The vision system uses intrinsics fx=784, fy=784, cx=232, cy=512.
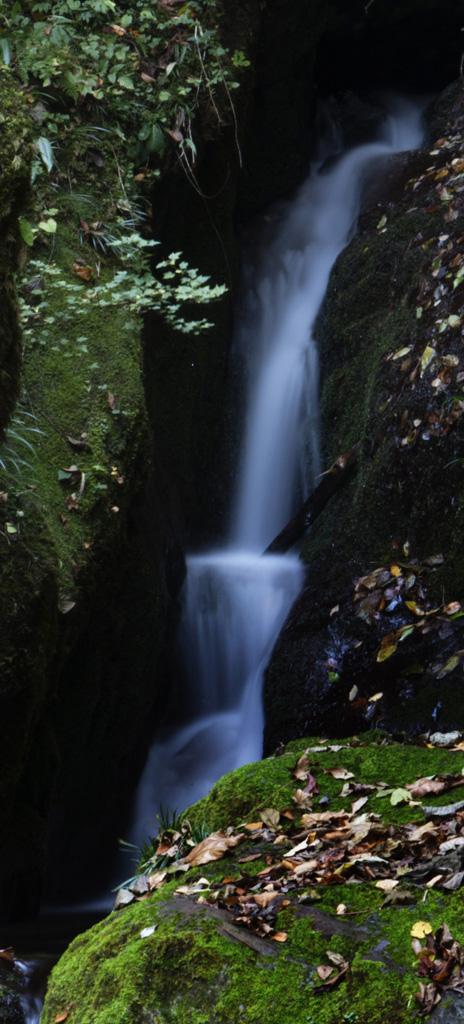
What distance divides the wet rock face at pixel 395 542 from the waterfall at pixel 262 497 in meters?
0.53

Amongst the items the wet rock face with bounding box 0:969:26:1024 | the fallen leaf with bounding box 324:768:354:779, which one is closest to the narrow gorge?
the wet rock face with bounding box 0:969:26:1024

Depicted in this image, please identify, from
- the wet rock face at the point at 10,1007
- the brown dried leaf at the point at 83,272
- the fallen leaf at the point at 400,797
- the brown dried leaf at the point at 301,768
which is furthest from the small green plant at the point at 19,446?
the fallen leaf at the point at 400,797

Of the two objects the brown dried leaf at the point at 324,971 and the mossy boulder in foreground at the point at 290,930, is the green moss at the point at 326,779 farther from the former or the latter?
the brown dried leaf at the point at 324,971

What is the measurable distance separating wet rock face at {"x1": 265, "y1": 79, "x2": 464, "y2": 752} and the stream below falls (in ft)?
1.75

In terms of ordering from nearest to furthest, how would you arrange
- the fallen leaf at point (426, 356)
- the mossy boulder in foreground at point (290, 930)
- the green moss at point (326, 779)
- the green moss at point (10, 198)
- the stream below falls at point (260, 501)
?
the mossy boulder in foreground at point (290, 930)
the green moss at point (326, 779)
the green moss at point (10, 198)
the fallen leaf at point (426, 356)
the stream below falls at point (260, 501)

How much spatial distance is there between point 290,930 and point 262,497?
716 cm

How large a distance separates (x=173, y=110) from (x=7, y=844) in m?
6.14

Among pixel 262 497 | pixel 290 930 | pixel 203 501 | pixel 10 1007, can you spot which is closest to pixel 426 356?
pixel 262 497

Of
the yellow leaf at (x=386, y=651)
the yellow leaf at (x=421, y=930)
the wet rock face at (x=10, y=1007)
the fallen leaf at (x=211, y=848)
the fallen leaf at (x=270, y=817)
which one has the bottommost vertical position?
the wet rock face at (x=10, y=1007)

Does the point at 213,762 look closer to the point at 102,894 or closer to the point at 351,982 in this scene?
the point at 102,894

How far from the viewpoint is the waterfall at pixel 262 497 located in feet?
22.2

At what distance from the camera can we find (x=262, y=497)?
914 centimetres

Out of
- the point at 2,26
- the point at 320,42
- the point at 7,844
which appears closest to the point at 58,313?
the point at 2,26

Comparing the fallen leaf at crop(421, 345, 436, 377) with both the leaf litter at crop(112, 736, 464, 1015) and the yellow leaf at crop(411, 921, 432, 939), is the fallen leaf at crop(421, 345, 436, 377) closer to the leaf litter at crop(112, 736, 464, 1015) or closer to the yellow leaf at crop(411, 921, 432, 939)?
the leaf litter at crop(112, 736, 464, 1015)
